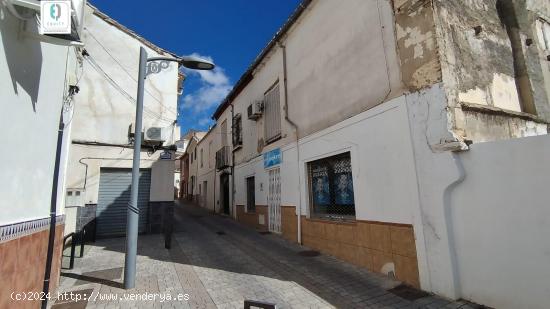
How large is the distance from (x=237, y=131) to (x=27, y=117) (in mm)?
12349

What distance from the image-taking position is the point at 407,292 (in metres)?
4.88

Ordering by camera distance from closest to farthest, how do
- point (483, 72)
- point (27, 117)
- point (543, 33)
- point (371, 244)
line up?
point (27, 117), point (483, 72), point (371, 244), point (543, 33)

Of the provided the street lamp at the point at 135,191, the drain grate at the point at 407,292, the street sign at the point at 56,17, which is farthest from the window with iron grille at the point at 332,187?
the street sign at the point at 56,17

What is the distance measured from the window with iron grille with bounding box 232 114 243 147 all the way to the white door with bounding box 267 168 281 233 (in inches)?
166

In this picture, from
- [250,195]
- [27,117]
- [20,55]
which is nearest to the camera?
[20,55]

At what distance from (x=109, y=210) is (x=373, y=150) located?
9.31m

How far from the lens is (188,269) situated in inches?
249

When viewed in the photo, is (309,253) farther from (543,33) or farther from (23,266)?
(543,33)

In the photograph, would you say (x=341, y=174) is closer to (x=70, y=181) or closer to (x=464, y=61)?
(x=464, y=61)

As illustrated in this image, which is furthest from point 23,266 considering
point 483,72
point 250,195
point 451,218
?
point 250,195

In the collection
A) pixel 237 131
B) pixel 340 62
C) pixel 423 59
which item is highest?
pixel 237 131

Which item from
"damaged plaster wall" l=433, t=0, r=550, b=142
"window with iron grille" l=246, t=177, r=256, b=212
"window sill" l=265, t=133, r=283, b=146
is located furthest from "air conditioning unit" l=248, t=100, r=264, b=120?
"damaged plaster wall" l=433, t=0, r=550, b=142

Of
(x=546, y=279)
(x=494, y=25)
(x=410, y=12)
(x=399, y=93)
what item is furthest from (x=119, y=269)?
(x=494, y=25)

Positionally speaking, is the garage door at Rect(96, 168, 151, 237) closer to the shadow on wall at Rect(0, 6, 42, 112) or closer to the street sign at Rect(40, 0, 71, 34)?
the shadow on wall at Rect(0, 6, 42, 112)
